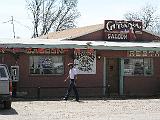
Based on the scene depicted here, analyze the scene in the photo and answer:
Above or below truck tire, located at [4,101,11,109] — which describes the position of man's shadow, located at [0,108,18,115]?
below

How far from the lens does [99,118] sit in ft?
48.8

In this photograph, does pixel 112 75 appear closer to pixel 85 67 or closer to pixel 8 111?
pixel 85 67

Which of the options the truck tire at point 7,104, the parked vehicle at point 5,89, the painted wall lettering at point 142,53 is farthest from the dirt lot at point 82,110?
the painted wall lettering at point 142,53

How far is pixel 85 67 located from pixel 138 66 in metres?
3.52

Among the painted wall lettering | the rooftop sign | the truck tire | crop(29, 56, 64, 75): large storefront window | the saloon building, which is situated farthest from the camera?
the rooftop sign

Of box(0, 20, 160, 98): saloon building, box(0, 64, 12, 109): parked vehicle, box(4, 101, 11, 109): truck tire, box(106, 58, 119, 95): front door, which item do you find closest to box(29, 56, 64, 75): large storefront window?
box(0, 20, 160, 98): saloon building

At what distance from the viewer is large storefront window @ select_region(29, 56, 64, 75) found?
24.1 meters

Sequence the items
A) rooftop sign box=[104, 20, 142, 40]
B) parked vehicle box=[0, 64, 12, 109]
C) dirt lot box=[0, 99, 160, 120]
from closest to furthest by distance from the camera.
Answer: dirt lot box=[0, 99, 160, 120] < parked vehicle box=[0, 64, 12, 109] < rooftop sign box=[104, 20, 142, 40]

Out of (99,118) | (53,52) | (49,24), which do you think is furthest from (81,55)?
(49,24)

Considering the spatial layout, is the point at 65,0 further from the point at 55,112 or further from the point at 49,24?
the point at 55,112

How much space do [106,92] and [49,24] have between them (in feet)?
136

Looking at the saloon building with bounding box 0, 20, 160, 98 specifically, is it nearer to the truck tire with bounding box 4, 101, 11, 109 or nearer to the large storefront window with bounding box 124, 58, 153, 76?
the large storefront window with bounding box 124, 58, 153, 76

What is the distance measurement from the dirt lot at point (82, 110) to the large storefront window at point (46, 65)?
13.8 ft

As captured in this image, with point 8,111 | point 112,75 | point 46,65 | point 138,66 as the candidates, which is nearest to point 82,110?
point 8,111
